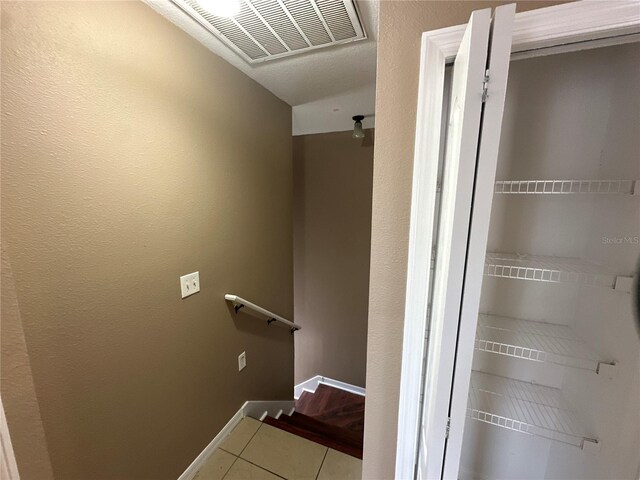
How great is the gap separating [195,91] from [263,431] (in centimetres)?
220

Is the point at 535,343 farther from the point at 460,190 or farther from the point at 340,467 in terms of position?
the point at 340,467

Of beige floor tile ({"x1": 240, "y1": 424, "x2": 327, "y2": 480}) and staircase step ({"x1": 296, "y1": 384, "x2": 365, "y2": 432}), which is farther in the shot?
staircase step ({"x1": 296, "y1": 384, "x2": 365, "y2": 432})

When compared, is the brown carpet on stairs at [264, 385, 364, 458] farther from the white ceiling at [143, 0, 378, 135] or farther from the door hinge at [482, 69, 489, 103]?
the white ceiling at [143, 0, 378, 135]

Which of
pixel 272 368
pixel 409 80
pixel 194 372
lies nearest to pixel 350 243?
pixel 272 368

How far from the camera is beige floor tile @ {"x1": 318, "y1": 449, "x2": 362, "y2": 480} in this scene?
149 cm

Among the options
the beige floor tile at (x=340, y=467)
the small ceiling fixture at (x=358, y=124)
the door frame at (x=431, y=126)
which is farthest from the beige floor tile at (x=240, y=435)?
the small ceiling fixture at (x=358, y=124)

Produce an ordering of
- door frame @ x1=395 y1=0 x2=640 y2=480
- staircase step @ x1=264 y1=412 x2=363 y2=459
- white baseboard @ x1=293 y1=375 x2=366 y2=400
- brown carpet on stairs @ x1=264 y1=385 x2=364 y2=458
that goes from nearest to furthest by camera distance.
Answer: door frame @ x1=395 y1=0 x2=640 y2=480 < staircase step @ x1=264 y1=412 x2=363 y2=459 < brown carpet on stairs @ x1=264 y1=385 x2=364 y2=458 < white baseboard @ x1=293 y1=375 x2=366 y2=400

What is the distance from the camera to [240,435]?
5.70 ft

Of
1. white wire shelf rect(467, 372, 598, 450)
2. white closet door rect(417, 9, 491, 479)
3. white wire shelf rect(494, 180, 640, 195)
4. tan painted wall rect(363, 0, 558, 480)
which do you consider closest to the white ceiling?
tan painted wall rect(363, 0, 558, 480)

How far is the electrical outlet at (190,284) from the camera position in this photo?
1.34 m

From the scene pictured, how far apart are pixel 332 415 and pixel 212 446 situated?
Answer: 183 centimetres

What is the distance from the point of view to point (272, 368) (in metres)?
2.32

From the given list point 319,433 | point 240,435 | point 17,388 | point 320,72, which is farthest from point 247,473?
point 320,72

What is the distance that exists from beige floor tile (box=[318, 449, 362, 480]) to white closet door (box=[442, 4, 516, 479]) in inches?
49.2
